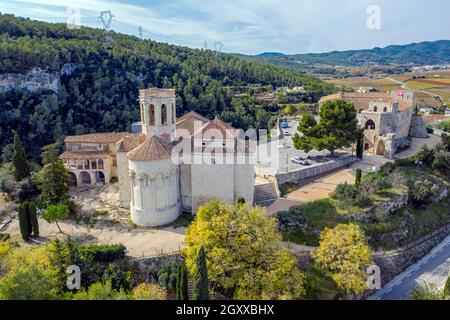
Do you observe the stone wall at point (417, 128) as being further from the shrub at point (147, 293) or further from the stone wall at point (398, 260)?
the shrub at point (147, 293)

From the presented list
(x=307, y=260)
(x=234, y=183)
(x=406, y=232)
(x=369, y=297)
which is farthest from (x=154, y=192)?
(x=406, y=232)

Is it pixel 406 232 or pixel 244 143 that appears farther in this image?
pixel 406 232

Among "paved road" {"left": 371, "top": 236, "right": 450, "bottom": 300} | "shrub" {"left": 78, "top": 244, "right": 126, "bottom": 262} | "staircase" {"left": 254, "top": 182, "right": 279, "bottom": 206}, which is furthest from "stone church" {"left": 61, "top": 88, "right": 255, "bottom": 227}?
"paved road" {"left": 371, "top": 236, "right": 450, "bottom": 300}

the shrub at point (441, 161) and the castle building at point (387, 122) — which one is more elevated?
the castle building at point (387, 122)

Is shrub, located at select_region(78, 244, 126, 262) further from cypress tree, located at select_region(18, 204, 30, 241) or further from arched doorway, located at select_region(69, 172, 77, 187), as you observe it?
arched doorway, located at select_region(69, 172, 77, 187)

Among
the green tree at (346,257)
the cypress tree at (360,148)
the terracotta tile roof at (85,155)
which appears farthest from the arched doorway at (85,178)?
the cypress tree at (360,148)

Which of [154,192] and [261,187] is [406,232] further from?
[154,192]

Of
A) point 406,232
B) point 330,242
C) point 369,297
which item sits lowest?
point 369,297
